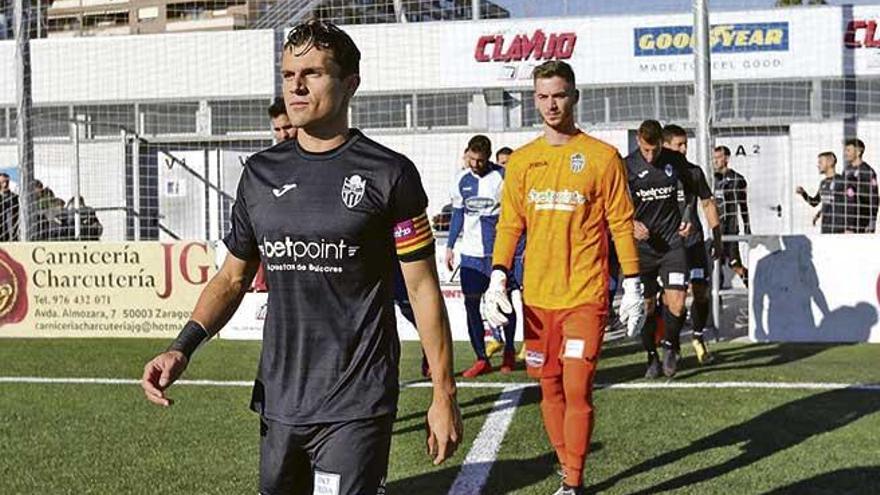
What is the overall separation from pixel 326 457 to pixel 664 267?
6.47 metres

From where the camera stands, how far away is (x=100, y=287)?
43.0ft

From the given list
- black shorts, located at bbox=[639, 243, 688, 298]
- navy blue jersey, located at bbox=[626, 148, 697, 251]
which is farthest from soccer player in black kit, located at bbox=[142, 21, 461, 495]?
black shorts, located at bbox=[639, 243, 688, 298]

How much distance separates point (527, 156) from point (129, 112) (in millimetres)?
16278

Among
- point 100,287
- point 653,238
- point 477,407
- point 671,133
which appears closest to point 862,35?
point 671,133

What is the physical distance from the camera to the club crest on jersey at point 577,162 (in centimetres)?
579

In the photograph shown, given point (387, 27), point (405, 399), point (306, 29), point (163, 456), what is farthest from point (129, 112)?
point (306, 29)

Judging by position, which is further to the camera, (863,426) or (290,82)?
(863,426)

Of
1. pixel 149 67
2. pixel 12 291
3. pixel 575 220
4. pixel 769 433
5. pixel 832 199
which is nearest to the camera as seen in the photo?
pixel 575 220

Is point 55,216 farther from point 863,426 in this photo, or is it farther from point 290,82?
point 290,82

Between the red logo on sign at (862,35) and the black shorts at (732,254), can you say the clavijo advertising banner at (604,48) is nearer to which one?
the red logo on sign at (862,35)

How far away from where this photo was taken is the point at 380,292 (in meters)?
3.43

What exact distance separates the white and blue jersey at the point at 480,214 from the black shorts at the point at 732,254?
14.2ft

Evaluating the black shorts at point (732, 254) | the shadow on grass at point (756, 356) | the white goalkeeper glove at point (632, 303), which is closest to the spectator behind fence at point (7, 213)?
the black shorts at point (732, 254)

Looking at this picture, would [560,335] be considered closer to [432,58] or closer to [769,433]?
[769,433]
